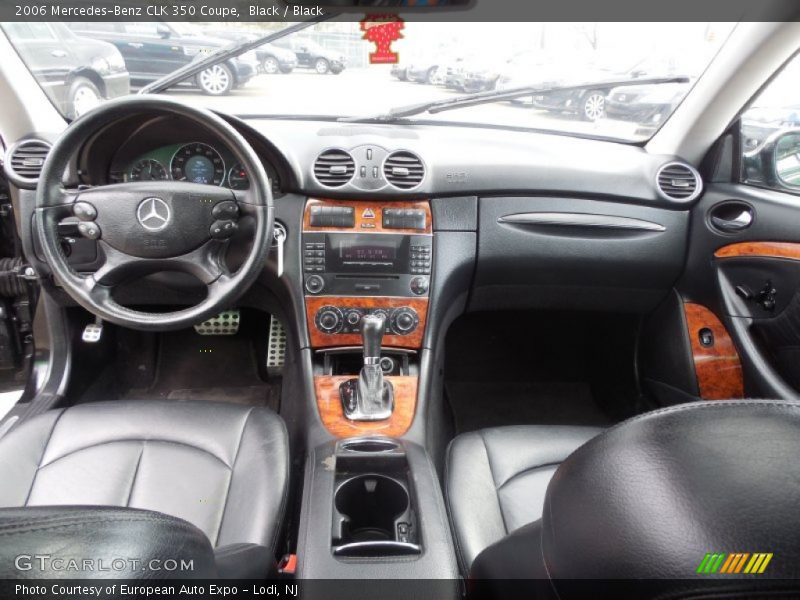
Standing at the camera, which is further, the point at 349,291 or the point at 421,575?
the point at 349,291

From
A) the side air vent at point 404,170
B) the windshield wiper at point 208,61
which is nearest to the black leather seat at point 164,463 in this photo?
the side air vent at point 404,170

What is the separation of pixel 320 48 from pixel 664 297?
5.36ft

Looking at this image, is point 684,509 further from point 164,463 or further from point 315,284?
point 315,284

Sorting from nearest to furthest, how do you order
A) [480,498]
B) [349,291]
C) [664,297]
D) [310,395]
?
[480,498]
[310,395]
[349,291]
[664,297]

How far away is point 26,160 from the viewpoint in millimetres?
1885

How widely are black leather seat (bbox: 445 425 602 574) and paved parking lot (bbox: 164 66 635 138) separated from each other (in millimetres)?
1186

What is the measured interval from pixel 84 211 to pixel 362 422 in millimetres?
987

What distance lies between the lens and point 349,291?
2049 mm

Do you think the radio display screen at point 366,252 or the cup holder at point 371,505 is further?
the radio display screen at point 366,252

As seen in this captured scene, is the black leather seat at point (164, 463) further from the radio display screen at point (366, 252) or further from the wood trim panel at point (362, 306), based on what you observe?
the radio display screen at point (366, 252)

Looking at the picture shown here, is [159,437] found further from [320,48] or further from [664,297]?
[664,297]

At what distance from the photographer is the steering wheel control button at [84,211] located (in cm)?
158

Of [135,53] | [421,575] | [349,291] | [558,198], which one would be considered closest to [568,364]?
[558,198]

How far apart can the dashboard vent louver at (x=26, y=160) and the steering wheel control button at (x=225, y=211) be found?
0.71 meters
